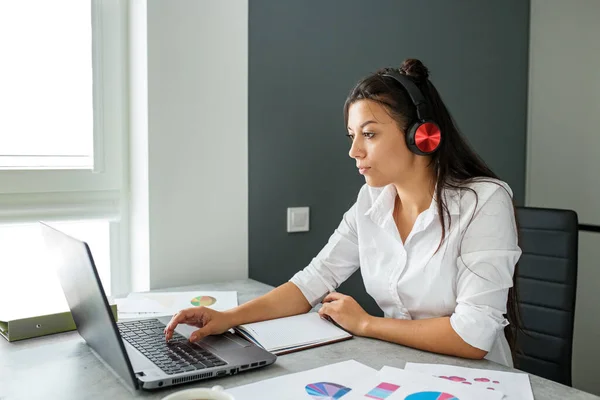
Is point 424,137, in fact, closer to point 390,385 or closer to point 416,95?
point 416,95

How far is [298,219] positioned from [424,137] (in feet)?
2.61

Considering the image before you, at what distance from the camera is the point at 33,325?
1.25m

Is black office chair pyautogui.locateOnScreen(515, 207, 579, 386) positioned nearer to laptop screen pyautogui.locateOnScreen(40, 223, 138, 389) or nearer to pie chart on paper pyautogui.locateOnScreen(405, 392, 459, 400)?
pie chart on paper pyautogui.locateOnScreen(405, 392, 459, 400)

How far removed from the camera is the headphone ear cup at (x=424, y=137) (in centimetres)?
131

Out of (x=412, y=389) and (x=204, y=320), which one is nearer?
(x=412, y=389)

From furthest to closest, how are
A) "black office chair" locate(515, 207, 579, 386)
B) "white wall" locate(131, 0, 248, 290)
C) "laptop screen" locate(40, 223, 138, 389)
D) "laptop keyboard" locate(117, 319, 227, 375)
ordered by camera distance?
"white wall" locate(131, 0, 248, 290)
"black office chair" locate(515, 207, 579, 386)
"laptop keyboard" locate(117, 319, 227, 375)
"laptop screen" locate(40, 223, 138, 389)

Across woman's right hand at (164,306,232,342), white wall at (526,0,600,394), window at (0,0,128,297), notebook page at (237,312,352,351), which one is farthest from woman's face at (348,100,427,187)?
white wall at (526,0,600,394)

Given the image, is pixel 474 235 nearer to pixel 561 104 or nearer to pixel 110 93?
pixel 110 93

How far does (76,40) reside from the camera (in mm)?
1751

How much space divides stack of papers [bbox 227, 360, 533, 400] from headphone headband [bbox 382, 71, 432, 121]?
1.86 feet

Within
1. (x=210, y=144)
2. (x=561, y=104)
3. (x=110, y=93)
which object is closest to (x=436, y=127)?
(x=210, y=144)

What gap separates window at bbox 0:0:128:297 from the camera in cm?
166

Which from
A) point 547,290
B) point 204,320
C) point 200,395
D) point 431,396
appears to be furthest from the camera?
point 547,290

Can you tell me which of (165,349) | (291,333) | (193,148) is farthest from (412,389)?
(193,148)
